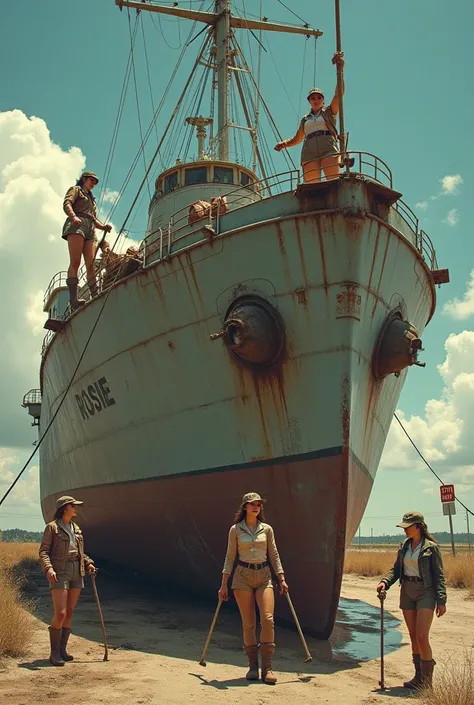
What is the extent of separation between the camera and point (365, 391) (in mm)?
8305

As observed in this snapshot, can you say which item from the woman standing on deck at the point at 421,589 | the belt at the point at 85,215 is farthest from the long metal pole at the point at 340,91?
the belt at the point at 85,215

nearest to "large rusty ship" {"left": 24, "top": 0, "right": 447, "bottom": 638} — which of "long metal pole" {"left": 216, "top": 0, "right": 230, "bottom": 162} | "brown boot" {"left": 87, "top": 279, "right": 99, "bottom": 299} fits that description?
"brown boot" {"left": 87, "top": 279, "right": 99, "bottom": 299}

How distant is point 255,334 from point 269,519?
237 centimetres

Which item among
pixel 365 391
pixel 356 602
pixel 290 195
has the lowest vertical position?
pixel 356 602

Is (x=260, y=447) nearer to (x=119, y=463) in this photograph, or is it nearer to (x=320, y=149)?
(x=119, y=463)

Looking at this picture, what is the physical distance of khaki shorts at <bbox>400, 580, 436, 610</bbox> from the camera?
5555 mm

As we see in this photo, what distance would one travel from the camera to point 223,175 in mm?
14727

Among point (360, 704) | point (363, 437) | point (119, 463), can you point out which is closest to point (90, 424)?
point (119, 463)

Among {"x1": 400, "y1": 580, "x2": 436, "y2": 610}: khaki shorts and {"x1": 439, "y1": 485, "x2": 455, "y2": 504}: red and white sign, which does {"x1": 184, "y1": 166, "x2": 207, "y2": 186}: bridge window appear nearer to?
{"x1": 439, "y1": 485, "x2": 455, "y2": 504}: red and white sign

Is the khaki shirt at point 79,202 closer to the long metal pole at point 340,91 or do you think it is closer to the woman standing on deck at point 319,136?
the woman standing on deck at point 319,136

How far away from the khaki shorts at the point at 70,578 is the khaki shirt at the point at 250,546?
1.54 meters

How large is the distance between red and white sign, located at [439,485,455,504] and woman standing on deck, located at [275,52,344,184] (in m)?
11.7

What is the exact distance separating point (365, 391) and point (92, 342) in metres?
5.06

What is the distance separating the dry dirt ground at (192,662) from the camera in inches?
205
